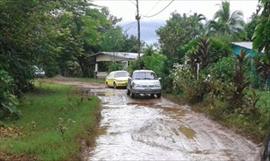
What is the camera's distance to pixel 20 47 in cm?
2070

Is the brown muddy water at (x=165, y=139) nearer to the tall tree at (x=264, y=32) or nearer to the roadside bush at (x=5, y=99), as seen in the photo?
the tall tree at (x=264, y=32)

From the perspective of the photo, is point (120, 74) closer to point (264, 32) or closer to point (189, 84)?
point (189, 84)

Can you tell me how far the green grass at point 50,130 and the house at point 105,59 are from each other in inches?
1480

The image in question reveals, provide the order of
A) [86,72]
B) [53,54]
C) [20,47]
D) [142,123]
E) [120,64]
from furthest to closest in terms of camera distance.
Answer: [86,72] < [120,64] < [53,54] < [20,47] < [142,123]

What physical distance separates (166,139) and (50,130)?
11.0ft

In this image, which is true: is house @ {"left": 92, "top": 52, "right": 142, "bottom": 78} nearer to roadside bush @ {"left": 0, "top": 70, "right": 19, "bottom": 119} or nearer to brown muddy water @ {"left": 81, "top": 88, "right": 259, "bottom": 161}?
brown muddy water @ {"left": 81, "top": 88, "right": 259, "bottom": 161}

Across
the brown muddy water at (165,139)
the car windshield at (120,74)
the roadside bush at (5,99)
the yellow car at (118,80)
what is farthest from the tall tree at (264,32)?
the car windshield at (120,74)

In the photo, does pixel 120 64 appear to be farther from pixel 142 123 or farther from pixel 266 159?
pixel 266 159

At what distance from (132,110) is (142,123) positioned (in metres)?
4.35

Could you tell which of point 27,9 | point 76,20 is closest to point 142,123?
point 27,9

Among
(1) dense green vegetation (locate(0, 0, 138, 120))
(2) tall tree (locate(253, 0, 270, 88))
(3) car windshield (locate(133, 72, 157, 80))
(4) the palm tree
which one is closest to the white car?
(3) car windshield (locate(133, 72, 157, 80))

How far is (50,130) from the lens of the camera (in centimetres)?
1385

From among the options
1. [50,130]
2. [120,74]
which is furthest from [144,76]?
[50,130]

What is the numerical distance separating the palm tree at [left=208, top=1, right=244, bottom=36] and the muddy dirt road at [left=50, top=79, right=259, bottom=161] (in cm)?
3300
